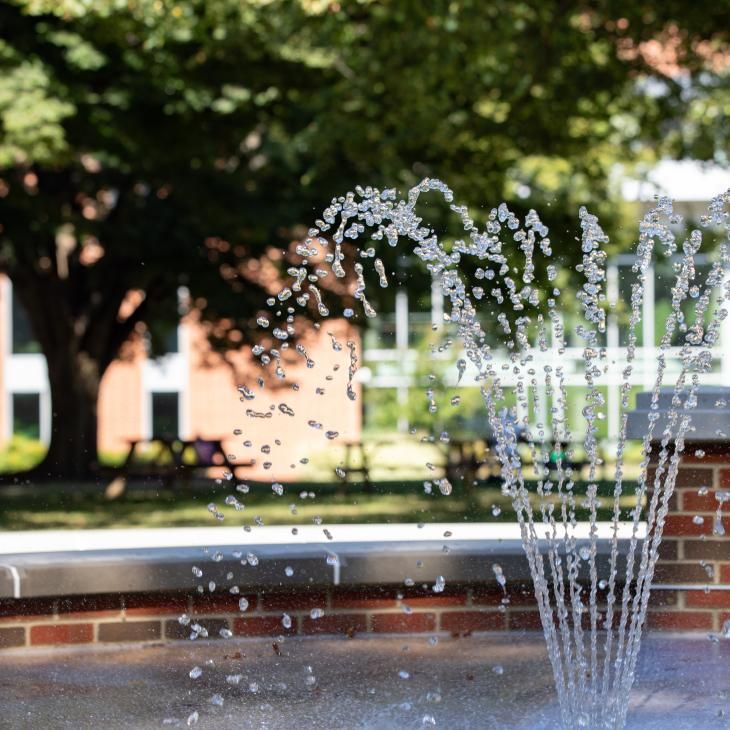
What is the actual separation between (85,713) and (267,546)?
124 cm

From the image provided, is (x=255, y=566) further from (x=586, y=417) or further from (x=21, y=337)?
(x=21, y=337)

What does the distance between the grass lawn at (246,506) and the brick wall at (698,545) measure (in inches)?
229

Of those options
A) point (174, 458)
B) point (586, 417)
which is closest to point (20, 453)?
point (174, 458)

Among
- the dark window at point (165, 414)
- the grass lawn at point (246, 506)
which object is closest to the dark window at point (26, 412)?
the dark window at point (165, 414)

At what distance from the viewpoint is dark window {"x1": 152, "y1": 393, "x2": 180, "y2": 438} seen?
32.3 meters

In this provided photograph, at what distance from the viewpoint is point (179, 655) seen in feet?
16.8

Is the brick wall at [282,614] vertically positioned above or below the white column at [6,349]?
below

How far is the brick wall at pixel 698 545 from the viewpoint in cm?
513

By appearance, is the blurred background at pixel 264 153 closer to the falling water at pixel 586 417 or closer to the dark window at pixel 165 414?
the falling water at pixel 586 417

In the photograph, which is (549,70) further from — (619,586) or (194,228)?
(619,586)

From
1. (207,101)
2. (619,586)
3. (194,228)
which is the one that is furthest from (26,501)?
(619,586)

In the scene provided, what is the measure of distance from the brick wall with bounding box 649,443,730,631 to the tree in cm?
920

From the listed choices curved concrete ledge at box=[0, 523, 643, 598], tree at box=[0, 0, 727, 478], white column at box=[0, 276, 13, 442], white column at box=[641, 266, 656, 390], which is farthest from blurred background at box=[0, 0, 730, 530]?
white column at box=[0, 276, 13, 442]

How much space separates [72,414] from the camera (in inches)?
813
